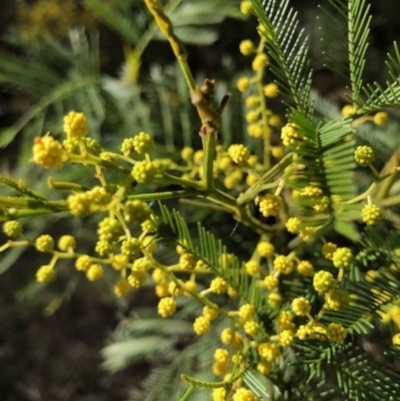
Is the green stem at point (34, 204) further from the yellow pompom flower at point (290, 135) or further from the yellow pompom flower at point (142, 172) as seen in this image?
the yellow pompom flower at point (290, 135)

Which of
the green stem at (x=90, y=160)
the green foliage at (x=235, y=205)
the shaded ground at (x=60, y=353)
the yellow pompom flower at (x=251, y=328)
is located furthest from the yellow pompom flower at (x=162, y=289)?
the shaded ground at (x=60, y=353)

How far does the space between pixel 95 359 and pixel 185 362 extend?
71 cm

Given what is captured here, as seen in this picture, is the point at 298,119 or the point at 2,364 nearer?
the point at 298,119

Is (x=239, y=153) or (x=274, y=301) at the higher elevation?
(x=239, y=153)

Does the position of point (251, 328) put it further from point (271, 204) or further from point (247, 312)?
point (271, 204)

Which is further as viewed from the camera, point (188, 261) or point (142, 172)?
point (188, 261)

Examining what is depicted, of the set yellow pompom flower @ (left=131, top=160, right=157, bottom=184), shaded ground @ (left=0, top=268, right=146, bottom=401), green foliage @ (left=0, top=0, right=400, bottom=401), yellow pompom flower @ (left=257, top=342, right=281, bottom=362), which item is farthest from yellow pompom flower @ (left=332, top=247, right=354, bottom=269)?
shaded ground @ (left=0, top=268, right=146, bottom=401)

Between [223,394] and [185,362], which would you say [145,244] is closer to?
[223,394]

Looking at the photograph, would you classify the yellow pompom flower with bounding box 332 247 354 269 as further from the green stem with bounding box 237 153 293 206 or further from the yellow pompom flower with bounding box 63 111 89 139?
the yellow pompom flower with bounding box 63 111 89 139

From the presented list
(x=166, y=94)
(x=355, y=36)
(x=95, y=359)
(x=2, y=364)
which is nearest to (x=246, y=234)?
(x=166, y=94)

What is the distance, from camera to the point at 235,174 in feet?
2.63

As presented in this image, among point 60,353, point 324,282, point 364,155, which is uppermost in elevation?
point 364,155

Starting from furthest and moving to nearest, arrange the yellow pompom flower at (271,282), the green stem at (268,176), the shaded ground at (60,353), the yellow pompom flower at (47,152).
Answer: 1. the shaded ground at (60,353)
2. the yellow pompom flower at (271,282)
3. the green stem at (268,176)
4. the yellow pompom flower at (47,152)

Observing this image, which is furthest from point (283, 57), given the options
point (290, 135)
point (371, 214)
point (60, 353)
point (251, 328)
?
point (60, 353)
